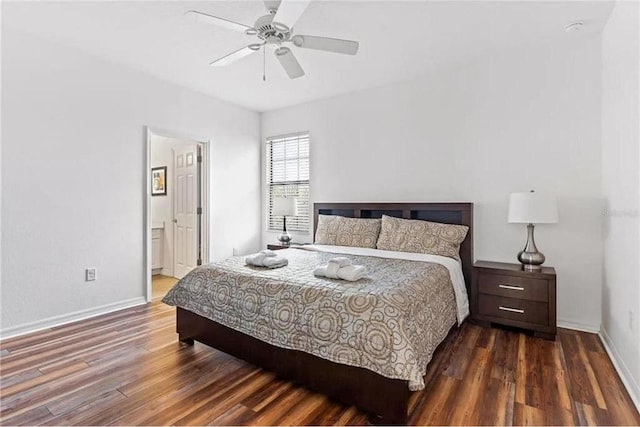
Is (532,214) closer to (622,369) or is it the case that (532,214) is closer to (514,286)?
(514,286)

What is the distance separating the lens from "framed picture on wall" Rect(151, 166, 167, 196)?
5.33 m

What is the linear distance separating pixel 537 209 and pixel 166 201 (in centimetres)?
500

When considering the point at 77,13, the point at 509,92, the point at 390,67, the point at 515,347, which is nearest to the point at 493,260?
the point at 515,347

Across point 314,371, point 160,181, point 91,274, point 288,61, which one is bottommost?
point 314,371

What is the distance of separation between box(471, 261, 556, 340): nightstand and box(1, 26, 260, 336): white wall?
12.0ft

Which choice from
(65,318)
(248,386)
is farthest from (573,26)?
(65,318)

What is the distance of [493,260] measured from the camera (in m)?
3.43

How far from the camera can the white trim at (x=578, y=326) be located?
2.96 meters

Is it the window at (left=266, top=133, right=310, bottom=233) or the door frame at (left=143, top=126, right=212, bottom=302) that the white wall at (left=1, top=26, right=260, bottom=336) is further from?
the window at (left=266, top=133, right=310, bottom=233)

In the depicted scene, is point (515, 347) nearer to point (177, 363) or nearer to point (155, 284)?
point (177, 363)

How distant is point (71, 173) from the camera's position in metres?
3.23

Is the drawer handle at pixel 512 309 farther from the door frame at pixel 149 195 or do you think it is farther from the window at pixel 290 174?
the door frame at pixel 149 195

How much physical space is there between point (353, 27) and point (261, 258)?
6.78ft

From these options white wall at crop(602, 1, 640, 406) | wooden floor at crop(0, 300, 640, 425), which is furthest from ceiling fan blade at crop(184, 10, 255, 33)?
white wall at crop(602, 1, 640, 406)
